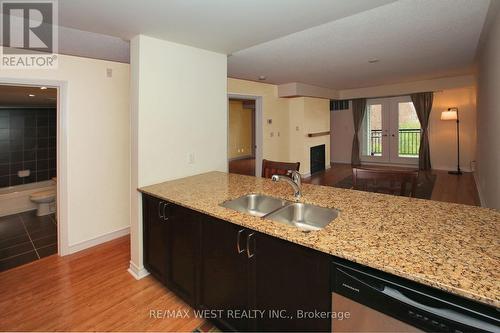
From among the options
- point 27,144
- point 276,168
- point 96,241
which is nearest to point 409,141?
point 276,168

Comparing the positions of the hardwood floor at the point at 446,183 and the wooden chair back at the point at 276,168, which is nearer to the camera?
the wooden chair back at the point at 276,168

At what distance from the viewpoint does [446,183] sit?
5.63 m

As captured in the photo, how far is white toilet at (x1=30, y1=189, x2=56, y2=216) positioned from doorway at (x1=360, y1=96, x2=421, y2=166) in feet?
27.0

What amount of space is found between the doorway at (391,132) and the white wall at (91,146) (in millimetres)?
7310

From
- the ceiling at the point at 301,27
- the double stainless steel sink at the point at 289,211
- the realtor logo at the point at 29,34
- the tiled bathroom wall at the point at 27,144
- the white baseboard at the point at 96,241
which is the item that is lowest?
the white baseboard at the point at 96,241

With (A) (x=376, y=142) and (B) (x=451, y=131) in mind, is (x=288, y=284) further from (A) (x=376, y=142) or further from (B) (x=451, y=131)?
(A) (x=376, y=142)

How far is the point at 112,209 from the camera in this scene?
3420mm

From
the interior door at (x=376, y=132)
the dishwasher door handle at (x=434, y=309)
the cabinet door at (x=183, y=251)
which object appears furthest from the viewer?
the interior door at (x=376, y=132)

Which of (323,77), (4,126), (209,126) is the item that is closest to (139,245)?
(209,126)

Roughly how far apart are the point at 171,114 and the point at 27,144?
17.2ft

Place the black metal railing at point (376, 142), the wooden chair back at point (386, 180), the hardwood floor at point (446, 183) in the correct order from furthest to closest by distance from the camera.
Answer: the black metal railing at point (376, 142)
the hardwood floor at point (446, 183)
the wooden chair back at point (386, 180)

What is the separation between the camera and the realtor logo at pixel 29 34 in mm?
1912

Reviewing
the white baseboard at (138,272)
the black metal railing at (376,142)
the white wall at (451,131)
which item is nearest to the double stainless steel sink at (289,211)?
the white baseboard at (138,272)

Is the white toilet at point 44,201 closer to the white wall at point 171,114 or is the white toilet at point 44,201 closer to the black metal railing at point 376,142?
the white wall at point 171,114
